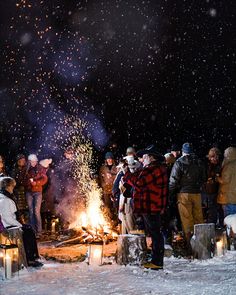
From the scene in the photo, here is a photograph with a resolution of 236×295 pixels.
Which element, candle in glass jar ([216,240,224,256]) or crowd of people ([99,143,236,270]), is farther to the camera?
candle in glass jar ([216,240,224,256])

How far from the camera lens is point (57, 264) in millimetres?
7965

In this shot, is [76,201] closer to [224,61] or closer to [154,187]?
[154,187]

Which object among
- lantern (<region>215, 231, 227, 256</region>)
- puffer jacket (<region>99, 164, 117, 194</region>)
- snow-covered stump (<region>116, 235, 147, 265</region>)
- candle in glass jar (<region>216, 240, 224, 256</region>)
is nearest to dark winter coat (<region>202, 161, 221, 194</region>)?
lantern (<region>215, 231, 227, 256</region>)

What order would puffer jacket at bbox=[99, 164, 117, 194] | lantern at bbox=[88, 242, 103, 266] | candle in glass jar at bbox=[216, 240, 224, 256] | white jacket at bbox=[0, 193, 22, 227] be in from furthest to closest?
puffer jacket at bbox=[99, 164, 117, 194]
candle in glass jar at bbox=[216, 240, 224, 256]
lantern at bbox=[88, 242, 103, 266]
white jacket at bbox=[0, 193, 22, 227]

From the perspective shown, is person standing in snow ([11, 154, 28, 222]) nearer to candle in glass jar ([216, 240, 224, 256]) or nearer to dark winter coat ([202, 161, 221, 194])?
dark winter coat ([202, 161, 221, 194])

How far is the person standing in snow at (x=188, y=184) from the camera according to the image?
8734mm

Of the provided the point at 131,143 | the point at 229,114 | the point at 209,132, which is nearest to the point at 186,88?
the point at 229,114

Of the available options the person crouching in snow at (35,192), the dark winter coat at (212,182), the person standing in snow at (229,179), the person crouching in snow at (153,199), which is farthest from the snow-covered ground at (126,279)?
the person crouching in snow at (35,192)

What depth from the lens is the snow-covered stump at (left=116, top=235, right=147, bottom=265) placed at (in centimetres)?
757

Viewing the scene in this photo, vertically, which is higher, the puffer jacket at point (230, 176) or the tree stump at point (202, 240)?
the puffer jacket at point (230, 176)

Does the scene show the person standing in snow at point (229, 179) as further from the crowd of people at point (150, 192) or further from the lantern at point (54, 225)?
the lantern at point (54, 225)

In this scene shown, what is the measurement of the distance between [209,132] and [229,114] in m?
3.32

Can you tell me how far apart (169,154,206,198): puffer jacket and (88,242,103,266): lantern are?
2.04m

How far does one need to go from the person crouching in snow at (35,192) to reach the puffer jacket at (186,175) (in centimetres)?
435
